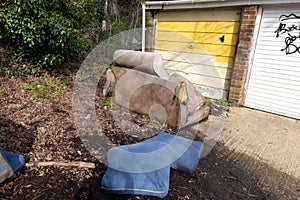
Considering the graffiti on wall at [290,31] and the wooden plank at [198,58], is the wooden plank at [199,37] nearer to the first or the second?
the wooden plank at [198,58]

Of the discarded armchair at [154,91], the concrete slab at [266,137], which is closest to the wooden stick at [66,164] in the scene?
the discarded armchair at [154,91]

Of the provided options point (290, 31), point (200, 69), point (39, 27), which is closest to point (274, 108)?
point (290, 31)

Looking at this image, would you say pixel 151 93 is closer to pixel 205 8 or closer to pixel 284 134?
pixel 284 134

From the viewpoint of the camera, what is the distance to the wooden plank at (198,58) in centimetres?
441

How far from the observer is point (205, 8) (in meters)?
4.48

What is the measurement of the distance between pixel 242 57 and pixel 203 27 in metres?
1.24

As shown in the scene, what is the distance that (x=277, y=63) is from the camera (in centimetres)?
377

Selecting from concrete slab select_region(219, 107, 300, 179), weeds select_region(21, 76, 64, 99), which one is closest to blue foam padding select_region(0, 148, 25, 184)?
weeds select_region(21, 76, 64, 99)

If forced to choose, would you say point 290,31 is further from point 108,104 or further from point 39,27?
point 39,27

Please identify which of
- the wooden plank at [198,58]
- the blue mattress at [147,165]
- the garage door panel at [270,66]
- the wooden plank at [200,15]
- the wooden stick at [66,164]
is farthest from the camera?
the wooden plank at [198,58]

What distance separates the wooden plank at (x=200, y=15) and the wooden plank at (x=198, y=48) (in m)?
0.59

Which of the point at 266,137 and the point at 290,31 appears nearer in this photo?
the point at 266,137

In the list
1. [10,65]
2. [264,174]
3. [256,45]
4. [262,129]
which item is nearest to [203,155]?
[264,174]

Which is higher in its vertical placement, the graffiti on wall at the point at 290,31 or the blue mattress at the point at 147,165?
the graffiti on wall at the point at 290,31
